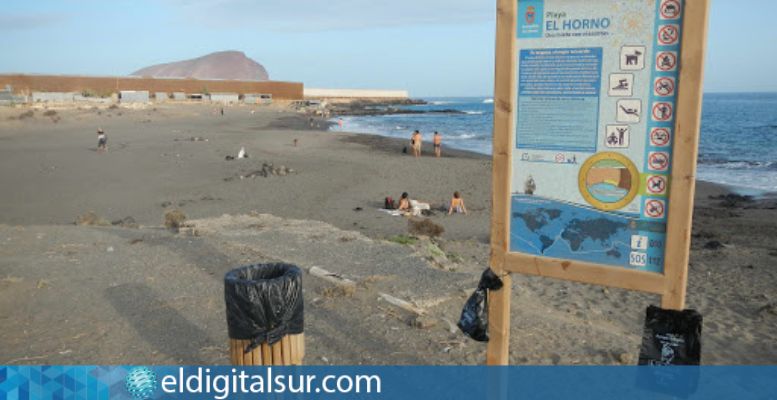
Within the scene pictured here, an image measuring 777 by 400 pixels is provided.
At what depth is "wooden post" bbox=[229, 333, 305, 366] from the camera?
12.4 feet

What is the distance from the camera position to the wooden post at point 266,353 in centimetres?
378

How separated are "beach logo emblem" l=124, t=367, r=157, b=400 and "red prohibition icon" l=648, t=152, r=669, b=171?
3.72m

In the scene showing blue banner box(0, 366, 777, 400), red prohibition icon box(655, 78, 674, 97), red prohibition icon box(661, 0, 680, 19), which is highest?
red prohibition icon box(661, 0, 680, 19)

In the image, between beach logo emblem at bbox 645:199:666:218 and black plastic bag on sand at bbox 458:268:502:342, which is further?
black plastic bag on sand at bbox 458:268:502:342

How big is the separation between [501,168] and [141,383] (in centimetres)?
310

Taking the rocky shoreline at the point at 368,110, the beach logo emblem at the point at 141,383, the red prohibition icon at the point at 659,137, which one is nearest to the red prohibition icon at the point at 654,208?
the red prohibition icon at the point at 659,137

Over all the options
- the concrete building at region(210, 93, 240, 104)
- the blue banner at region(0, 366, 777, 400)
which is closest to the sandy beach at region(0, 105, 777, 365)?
the blue banner at region(0, 366, 777, 400)

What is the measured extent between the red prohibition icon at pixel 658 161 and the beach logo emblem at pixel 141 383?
372 centimetres

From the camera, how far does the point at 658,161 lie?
3.12m

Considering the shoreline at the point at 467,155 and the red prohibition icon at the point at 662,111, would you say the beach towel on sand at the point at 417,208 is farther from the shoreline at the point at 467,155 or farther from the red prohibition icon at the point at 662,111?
the shoreline at the point at 467,155

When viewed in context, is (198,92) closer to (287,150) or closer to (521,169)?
(287,150)

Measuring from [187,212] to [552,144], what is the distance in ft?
39.1

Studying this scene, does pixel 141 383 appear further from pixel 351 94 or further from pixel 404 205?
pixel 351 94

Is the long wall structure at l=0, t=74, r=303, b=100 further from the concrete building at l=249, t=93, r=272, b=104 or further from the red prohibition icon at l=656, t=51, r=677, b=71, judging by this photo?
the red prohibition icon at l=656, t=51, r=677, b=71
